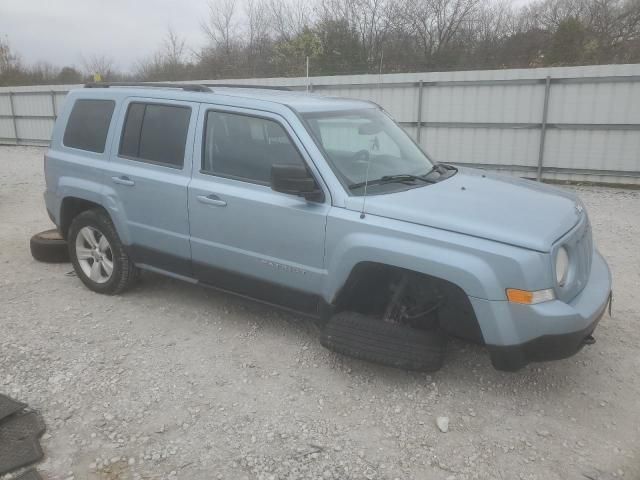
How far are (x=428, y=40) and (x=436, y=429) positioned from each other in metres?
24.1

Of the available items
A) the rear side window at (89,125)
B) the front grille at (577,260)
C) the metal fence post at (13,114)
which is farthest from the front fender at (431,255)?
the metal fence post at (13,114)

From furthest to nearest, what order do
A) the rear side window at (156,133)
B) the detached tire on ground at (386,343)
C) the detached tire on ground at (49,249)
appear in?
the detached tire on ground at (49,249) → the rear side window at (156,133) → the detached tire on ground at (386,343)

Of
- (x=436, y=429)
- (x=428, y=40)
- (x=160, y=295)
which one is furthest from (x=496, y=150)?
(x=428, y=40)

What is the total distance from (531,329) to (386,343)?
876mm

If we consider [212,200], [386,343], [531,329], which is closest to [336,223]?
[386,343]

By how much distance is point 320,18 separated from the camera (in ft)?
90.0

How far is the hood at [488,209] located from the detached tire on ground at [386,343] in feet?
2.35

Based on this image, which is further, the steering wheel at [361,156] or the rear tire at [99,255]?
the rear tire at [99,255]

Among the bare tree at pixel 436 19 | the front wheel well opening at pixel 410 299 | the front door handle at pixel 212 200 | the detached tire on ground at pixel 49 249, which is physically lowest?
the detached tire on ground at pixel 49 249

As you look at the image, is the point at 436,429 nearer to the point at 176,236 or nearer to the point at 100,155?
the point at 176,236

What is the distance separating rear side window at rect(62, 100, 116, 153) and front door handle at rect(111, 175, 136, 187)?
38 centimetres

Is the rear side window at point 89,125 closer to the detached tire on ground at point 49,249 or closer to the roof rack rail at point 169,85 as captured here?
the roof rack rail at point 169,85

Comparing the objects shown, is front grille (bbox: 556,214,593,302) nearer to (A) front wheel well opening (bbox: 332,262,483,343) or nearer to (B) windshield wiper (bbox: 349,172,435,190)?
Result: (A) front wheel well opening (bbox: 332,262,483,343)

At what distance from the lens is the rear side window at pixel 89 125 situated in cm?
481
